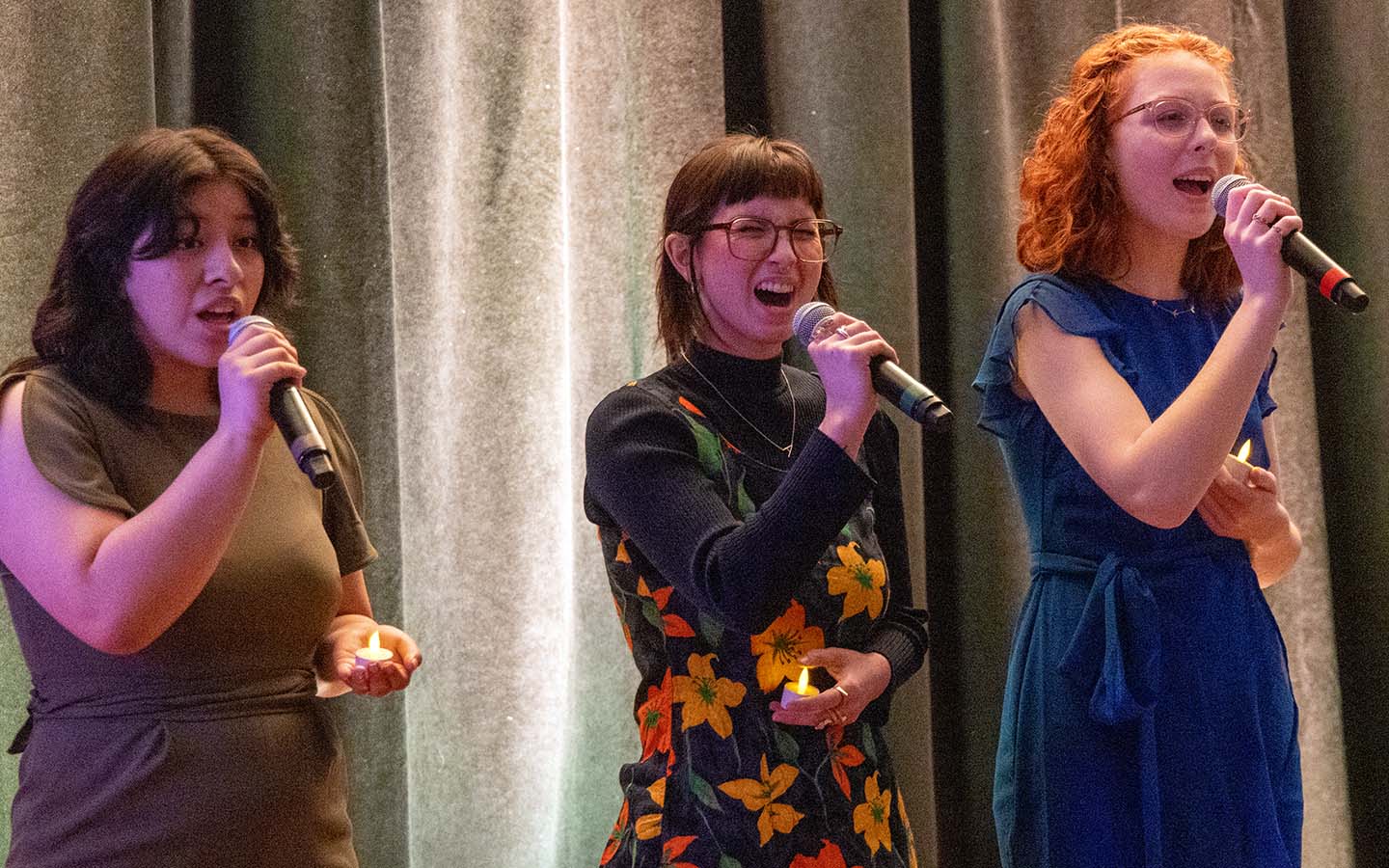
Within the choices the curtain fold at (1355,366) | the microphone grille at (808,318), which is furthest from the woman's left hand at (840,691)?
the curtain fold at (1355,366)

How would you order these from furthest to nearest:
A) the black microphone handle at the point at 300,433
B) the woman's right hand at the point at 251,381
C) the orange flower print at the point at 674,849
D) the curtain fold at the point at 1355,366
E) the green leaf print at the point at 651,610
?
the curtain fold at the point at 1355,366 → the green leaf print at the point at 651,610 → the orange flower print at the point at 674,849 → the woman's right hand at the point at 251,381 → the black microphone handle at the point at 300,433

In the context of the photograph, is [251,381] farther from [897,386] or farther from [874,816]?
[874,816]

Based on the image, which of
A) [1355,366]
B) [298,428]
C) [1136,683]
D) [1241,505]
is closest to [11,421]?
[298,428]

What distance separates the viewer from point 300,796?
150 cm

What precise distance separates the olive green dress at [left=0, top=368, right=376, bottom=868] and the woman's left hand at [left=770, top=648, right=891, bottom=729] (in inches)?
20.3

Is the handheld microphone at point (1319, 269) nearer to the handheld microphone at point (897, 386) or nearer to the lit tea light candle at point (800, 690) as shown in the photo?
the handheld microphone at point (897, 386)

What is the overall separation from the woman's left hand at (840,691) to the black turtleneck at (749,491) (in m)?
0.05

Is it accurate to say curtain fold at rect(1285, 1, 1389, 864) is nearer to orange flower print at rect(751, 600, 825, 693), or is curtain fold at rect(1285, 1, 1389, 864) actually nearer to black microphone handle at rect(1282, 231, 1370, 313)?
black microphone handle at rect(1282, 231, 1370, 313)

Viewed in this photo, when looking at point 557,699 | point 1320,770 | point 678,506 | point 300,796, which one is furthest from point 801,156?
point 1320,770

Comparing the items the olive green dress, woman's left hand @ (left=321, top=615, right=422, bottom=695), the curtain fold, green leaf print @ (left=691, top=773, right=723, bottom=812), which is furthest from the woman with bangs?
the curtain fold

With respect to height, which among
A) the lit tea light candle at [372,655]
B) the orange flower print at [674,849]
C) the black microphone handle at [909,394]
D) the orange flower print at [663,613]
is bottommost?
the orange flower print at [674,849]

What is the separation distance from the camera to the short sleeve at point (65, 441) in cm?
141

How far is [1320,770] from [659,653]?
1.77m

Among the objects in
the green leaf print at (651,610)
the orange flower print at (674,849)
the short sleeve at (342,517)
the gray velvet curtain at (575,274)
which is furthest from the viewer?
the gray velvet curtain at (575,274)
